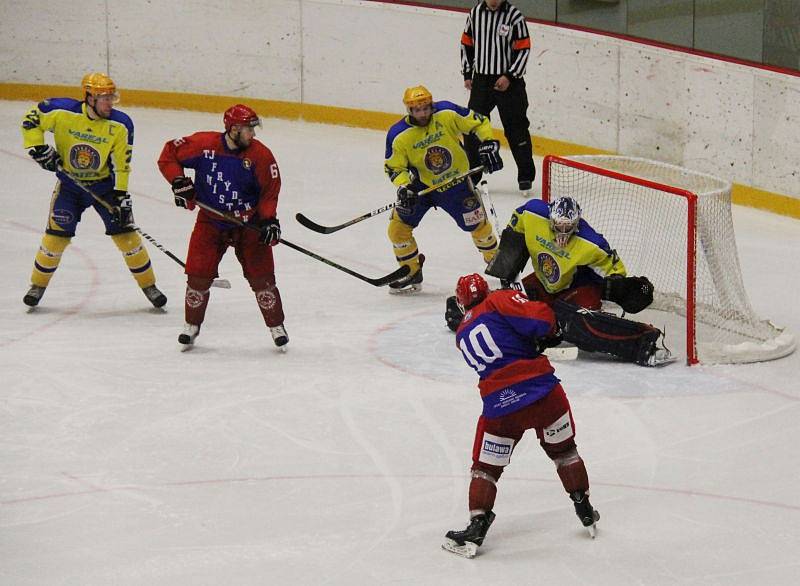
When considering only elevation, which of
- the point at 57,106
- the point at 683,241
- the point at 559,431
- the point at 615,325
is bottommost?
the point at 615,325

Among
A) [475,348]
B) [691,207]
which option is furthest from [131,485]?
[691,207]

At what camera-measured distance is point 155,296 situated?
709cm

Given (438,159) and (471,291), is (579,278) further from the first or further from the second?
(471,291)

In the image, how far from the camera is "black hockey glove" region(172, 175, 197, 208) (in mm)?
6098

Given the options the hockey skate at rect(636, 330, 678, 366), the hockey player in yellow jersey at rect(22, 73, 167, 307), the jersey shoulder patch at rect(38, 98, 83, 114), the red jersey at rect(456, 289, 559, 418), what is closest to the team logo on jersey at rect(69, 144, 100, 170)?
the hockey player in yellow jersey at rect(22, 73, 167, 307)

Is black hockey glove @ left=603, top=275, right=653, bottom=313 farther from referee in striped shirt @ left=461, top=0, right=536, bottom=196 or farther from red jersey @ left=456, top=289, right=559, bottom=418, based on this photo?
referee in striped shirt @ left=461, top=0, right=536, bottom=196

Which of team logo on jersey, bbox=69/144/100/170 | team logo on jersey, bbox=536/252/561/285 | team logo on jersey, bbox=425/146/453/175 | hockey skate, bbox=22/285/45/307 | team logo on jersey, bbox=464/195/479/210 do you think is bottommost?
hockey skate, bbox=22/285/45/307

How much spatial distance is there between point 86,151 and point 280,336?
129 cm

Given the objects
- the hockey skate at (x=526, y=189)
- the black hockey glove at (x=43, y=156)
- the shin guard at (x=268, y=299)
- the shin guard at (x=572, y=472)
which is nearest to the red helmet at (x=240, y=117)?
the shin guard at (x=268, y=299)

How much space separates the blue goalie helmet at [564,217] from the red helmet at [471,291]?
5.29 ft

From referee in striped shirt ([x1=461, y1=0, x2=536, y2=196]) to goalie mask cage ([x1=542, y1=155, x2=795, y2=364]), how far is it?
1.46m

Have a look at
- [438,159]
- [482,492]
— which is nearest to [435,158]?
[438,159]

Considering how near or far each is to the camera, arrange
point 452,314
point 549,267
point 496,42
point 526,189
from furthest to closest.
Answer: point 526,189 → point 496,42 → point 452,314 → point 549,267

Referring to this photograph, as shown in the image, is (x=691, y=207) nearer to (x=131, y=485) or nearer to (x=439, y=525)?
(x=439, y=525)
